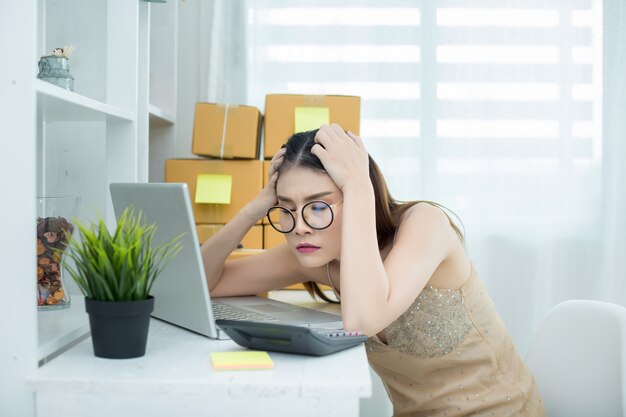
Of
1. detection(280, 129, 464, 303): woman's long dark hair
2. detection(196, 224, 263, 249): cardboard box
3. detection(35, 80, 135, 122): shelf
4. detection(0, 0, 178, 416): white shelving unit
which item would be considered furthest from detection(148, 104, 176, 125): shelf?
detection(280, 129, 464, 303): woman's long dark hair

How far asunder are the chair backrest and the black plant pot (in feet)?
2.75

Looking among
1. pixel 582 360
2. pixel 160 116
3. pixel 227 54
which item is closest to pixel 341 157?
pixel 582 360

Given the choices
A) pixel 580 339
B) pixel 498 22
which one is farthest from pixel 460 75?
pixel 580 339

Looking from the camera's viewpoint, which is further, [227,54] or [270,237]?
[227,54]

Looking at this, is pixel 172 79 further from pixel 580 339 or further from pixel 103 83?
pixel 580 339

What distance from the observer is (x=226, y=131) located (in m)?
1.95

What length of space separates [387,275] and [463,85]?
1363mm

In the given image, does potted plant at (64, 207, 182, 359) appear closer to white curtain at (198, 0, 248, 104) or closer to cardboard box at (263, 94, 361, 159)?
cardboard box at (263, 94, 361, 159)

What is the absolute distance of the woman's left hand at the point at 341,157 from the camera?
120 centimetres

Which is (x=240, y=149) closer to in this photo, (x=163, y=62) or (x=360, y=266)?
(x=163, y=62)

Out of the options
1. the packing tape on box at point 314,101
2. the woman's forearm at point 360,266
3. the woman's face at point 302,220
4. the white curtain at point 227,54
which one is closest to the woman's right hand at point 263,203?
the woman's face at point 302,220

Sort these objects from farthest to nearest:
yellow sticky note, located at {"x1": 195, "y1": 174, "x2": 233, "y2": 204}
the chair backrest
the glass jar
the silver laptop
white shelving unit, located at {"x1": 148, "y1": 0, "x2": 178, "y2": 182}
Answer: white shelving unit, located at {"x1": 148, "y1": 0, "x2": 178, "y2": 182} < yellow sticky note, located at {"x1": 195, "y1": 174, "x2": 233, "y2": 204} < the chair backrest < the glass jar < the silver laptop

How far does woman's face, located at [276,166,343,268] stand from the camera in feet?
3.94

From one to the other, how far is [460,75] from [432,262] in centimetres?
128
